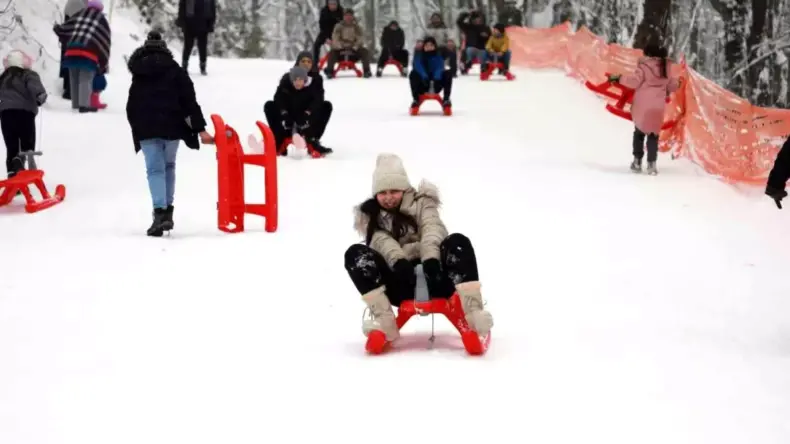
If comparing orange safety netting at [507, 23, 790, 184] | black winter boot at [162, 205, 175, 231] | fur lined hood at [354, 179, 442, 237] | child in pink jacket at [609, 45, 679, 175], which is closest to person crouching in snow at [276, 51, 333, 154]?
child in pink jacket at [609, 45, 679, 175]

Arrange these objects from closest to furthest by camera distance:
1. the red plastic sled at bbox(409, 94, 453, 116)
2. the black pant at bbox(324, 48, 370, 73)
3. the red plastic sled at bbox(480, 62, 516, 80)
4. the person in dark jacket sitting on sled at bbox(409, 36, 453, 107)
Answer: the red plastic sled at bbox(409, 94, 453, 116) < the person in dark jacket sitting on sled at bbox(409, 36, 453, 107) < the black pant at bbox(324, 48, 370, 73) < the red plastic sled at bbox(480, 62, 516, 80)

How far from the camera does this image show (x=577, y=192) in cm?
1204

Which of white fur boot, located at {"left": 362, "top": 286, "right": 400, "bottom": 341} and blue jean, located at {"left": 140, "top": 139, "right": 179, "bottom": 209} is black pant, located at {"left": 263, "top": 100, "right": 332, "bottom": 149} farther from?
white fur boot, located at {"left": 362, "top": 286, "right": 400, "bottom": 341}

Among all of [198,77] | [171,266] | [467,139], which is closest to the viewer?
[171,266]

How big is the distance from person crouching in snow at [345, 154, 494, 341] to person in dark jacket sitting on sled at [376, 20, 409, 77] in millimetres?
19919

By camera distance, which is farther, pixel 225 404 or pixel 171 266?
pixel 171 266

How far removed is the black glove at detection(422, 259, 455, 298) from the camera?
5.62 meters

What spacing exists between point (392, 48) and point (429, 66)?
7.34 m

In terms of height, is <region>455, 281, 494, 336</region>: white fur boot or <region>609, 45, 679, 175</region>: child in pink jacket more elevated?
<region>609, 45, 679, 175</region>: child in pink jacket

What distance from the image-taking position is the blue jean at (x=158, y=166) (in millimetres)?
9578

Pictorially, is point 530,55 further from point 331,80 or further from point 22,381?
point 22,381

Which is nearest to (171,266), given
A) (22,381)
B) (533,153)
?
(22,381)

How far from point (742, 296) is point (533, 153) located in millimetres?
Result: 7696

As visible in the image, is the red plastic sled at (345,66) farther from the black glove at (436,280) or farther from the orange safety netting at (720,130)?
the black glove at (436,280)
